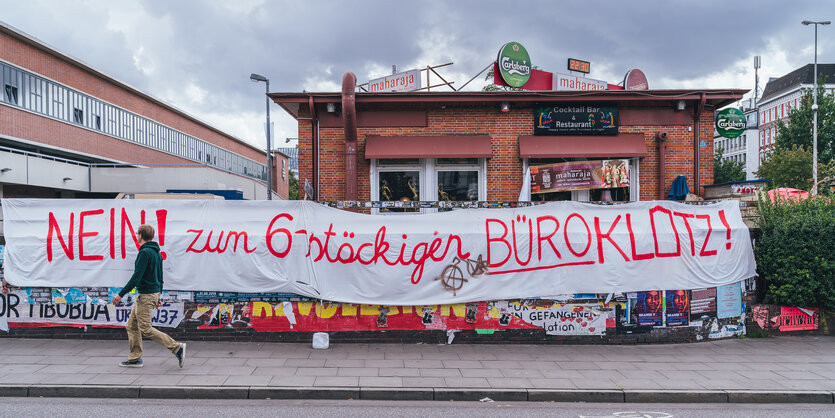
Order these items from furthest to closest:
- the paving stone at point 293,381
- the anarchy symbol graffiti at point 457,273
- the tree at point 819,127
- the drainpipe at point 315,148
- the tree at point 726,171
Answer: the tree at point 726,171 → the tree at point 819,127 → the drainpipe at point 315,148 → the anarchy symbol graffiti at point 457,273 → the paving stone at point 293,381

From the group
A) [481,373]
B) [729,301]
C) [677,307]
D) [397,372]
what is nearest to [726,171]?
[729,301]

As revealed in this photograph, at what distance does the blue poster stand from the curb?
8.85 feet

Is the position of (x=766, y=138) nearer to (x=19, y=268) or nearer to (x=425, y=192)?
(x=425, y=192)

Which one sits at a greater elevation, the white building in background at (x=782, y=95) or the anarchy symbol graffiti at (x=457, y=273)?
the white building in background at (x=782, y=95)

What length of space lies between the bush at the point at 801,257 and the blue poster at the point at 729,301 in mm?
654

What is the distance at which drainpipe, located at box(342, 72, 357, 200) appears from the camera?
12008 mm

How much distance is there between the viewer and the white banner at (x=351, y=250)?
848 cm

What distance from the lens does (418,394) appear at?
20.7ft

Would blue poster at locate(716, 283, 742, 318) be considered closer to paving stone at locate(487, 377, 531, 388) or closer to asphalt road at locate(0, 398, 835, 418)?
asphalt road at locate(0, 398, 835, 418)

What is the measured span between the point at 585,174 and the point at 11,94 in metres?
37.4

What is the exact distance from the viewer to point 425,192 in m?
13.4

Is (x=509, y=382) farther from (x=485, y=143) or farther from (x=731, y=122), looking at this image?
(x=731, y=122)

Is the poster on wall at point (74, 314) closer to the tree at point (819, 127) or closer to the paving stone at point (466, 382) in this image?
the paving stone at point (466, 382)

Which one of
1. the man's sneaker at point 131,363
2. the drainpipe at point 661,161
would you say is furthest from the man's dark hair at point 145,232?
the drainpipe at point 661,161
